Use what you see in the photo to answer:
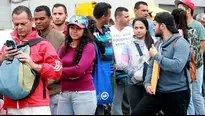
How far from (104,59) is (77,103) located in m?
1.12

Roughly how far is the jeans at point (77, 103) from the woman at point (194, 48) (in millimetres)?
1647

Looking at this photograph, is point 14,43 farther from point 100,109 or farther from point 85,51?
point 100,109

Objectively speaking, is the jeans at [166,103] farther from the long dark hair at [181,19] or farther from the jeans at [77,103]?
the long dark hair at [181,19]

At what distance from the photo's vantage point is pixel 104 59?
603cm

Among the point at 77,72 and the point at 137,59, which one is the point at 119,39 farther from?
the point at 77,72

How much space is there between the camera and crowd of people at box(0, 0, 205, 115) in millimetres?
4320

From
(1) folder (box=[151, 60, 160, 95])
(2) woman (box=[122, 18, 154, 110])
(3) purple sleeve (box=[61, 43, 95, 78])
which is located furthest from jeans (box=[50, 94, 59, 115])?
(2) woman (box=[122, 18, 154, 110])

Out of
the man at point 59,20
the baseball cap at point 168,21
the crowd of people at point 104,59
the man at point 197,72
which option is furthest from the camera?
the man at point 197,72

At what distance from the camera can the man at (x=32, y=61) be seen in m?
4.18

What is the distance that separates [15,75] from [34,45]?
39 cm

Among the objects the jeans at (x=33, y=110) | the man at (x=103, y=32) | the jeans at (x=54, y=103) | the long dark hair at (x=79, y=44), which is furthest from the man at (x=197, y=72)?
the jeans at (x=33, y=110)

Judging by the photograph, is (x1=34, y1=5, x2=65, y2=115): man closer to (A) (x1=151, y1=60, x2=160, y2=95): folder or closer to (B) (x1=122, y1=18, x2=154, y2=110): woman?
(A) (x1=151, y1=60, x2=160, y2=95): folder

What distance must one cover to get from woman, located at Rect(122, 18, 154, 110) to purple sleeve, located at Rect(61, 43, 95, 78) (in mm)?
1219

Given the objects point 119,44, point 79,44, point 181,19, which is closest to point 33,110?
point 79,44
